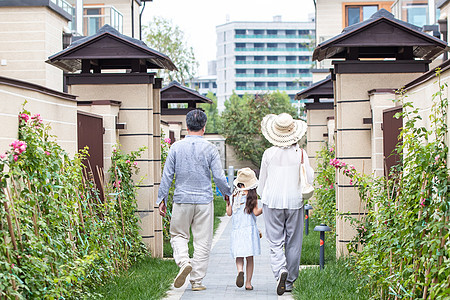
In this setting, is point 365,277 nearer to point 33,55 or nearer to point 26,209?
point 26,209

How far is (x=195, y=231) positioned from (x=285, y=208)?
104 cm

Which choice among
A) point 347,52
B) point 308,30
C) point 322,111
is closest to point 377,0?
point 322,111

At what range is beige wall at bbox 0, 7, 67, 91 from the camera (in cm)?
1761

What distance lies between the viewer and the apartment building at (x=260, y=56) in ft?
386

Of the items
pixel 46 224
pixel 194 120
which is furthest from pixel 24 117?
pixel 194 120

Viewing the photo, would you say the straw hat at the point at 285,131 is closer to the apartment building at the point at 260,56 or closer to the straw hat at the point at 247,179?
the straw hat at the point at 247,179

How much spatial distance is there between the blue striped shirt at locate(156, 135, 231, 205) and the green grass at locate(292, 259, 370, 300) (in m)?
1.32

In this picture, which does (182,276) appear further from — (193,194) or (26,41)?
(26,41)

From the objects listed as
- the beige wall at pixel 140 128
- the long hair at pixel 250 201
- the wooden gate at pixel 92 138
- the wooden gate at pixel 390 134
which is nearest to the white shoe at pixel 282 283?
the long hair at pixel 250 201

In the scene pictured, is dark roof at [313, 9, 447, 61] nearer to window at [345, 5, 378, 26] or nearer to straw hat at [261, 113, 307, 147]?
straw hat at [261, 113, 307, 147]

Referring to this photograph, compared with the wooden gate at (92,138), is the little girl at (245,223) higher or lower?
lower

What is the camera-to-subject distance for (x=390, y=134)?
768 cm

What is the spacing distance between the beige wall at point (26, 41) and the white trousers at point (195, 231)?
11363 millimetres

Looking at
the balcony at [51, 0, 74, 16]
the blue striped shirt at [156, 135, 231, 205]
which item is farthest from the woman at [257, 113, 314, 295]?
the balcony at [51, 0, 74, 16]
